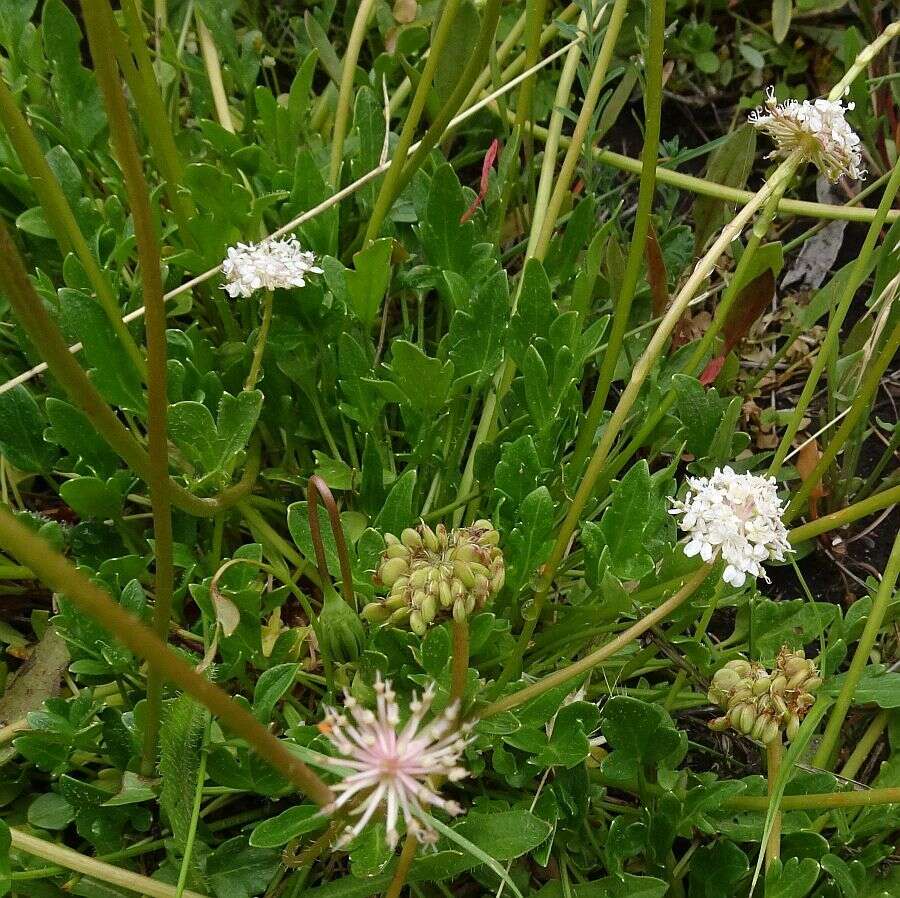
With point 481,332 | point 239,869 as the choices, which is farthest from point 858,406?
point 239,869

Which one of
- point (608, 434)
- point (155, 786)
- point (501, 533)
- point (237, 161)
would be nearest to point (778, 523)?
point (608, 434)

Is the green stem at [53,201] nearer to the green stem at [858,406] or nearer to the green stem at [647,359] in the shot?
the green stem at [647,359]

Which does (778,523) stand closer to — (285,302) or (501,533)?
(501,533)

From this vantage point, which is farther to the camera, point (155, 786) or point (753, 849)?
point (753, 849)

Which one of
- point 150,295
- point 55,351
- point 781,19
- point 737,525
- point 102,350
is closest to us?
point 55,351

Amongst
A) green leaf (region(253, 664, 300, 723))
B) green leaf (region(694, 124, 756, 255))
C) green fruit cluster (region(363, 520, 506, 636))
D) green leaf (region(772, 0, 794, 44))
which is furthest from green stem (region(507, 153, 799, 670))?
green leaf (region(772, 0, 794, 44))

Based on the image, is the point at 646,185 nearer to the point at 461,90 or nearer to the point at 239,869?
the point at 461,90

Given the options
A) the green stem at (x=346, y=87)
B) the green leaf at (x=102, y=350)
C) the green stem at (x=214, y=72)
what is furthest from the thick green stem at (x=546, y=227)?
the green stem at (x=214, y=72)

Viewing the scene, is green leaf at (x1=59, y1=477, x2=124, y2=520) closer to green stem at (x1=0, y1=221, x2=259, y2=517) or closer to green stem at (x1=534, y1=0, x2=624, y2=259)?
green stem at (x1=0, y1=221, x2=259, y2=517)
